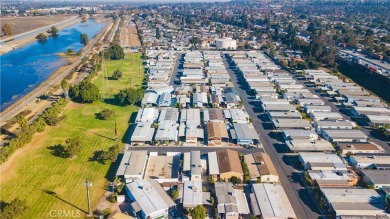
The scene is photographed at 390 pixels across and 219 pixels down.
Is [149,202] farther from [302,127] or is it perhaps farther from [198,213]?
[302,127]

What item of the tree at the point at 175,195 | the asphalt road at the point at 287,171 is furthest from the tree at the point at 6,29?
the tree at the point at 175,195

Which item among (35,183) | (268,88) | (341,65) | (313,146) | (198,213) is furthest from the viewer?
(341,65)

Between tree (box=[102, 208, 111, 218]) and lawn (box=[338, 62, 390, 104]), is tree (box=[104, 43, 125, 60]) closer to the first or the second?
lawn (box=[338, 62, 390, 104])

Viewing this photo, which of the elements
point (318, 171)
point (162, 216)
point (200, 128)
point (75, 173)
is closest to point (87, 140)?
point (75, 173)

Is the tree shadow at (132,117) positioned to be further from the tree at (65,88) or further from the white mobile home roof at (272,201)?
the white mobile home roof at (272,201)

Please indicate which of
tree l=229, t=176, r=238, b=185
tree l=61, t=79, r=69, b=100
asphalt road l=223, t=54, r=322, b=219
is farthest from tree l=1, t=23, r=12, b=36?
tree l=229, t=176, r=238, b=185
